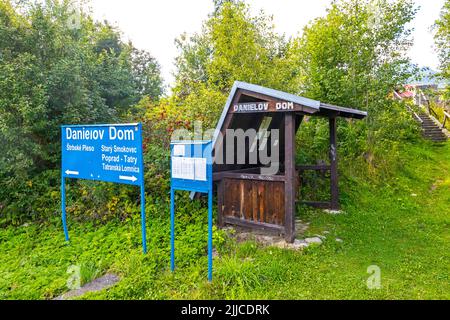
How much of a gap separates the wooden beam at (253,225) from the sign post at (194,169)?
1797mm

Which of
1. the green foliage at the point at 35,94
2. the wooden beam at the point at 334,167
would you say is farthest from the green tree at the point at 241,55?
the wooden beam at the point at 334,167

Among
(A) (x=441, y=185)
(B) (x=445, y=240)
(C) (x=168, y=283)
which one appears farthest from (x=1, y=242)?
(A) (x=441, y=185)

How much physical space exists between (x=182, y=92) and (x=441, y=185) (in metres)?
10.5

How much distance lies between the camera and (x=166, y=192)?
7051 mm

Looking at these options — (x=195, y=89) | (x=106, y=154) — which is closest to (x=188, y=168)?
(x=106, y=154)

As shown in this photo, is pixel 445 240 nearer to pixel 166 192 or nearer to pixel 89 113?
pixel 166 192

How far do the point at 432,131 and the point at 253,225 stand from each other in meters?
14.1

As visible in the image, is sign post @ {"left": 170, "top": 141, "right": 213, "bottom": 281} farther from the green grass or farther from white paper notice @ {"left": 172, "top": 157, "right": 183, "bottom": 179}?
the green grass

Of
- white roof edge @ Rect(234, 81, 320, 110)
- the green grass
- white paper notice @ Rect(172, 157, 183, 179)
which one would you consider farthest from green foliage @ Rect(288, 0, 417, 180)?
white paper notice @ Rect(172, 157, 183, 179)

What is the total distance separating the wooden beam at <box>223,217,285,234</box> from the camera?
5.57m

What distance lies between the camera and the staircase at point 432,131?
49.8ft

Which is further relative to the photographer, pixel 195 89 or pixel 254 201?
pixel 195 89

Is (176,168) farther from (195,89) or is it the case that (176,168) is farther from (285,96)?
(195,89)

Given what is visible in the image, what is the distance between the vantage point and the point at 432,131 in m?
15.9
